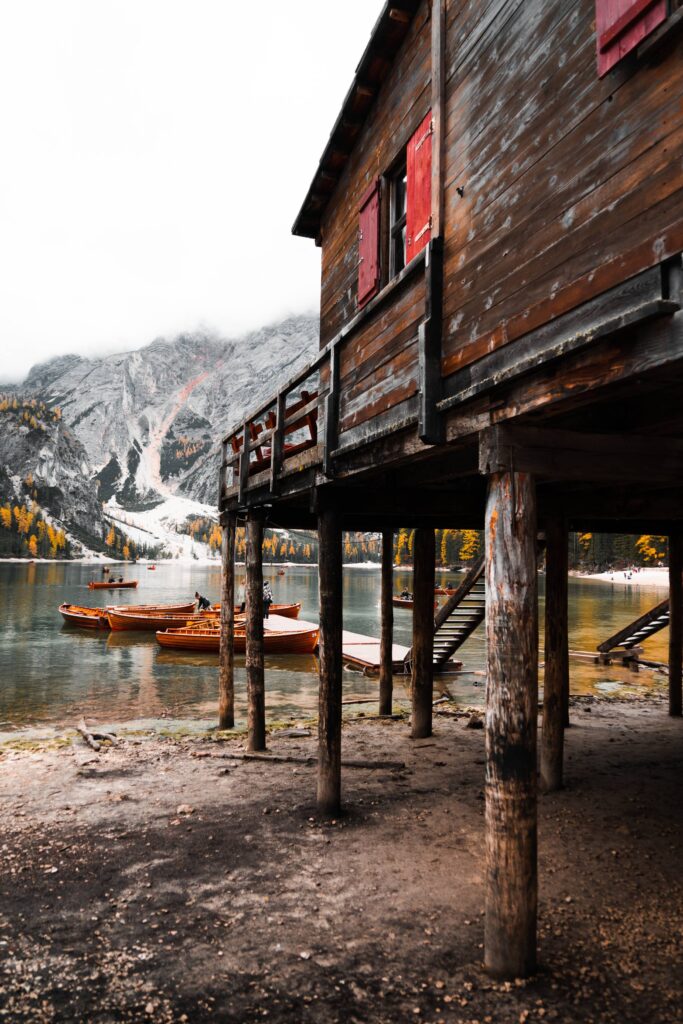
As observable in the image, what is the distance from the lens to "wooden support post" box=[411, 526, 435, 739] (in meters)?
12.5

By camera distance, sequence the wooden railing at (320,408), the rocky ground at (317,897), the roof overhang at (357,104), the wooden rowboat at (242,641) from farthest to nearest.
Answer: the wooden rowboat at (242,641), the roof overhang at (357,104), the wooden railing at (320,408), the rocky ground at (317,897)

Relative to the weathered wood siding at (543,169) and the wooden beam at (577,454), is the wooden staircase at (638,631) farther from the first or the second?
the weathered wood siding at (543,169)

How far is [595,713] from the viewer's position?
49.9ft

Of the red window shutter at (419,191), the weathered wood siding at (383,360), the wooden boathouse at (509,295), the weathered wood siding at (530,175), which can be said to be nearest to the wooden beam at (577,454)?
the wooden boathouse at (509,295)

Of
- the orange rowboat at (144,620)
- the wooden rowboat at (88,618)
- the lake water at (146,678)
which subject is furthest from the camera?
the wooden rowboat at (88,618)

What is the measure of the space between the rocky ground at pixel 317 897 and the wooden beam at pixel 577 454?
3.87 meters

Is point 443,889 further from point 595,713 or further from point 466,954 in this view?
point 595,713

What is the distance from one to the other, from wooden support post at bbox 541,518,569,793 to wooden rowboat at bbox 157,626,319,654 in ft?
64.3

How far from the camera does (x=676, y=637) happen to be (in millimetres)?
15250

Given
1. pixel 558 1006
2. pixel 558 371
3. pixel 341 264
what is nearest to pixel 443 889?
pixel 558 1006

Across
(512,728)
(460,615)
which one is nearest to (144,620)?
(460,615)

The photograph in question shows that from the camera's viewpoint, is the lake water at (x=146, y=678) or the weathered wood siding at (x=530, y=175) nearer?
the weathered wood siding at (x=530, y=175)

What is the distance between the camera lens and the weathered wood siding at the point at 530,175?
364 centimetres

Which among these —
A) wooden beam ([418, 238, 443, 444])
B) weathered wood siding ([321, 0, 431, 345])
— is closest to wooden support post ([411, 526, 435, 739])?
weathered wood siding ([321, 0, 431, 345])
